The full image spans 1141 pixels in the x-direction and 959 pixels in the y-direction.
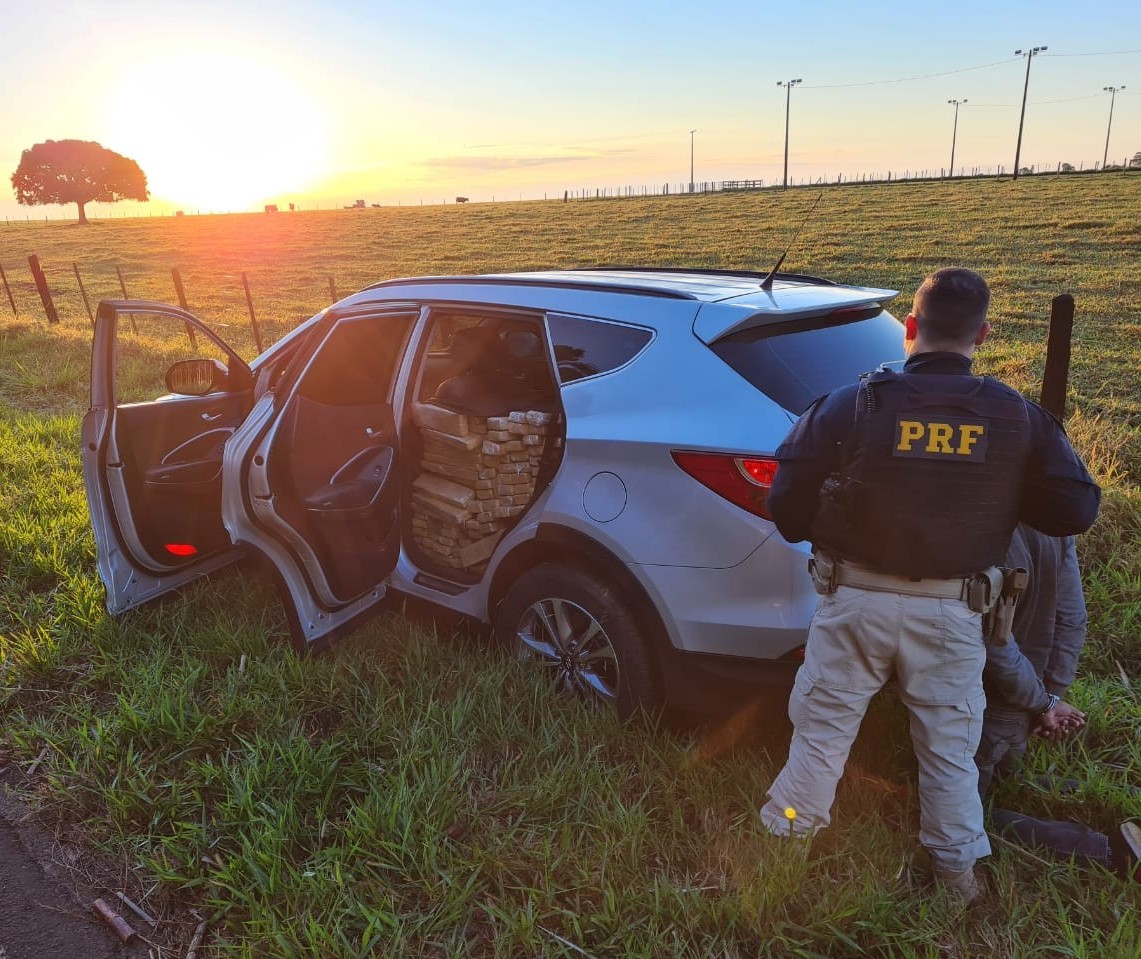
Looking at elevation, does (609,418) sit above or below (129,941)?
above

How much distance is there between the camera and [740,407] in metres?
2.56

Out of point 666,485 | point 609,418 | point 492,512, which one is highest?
point 609,418

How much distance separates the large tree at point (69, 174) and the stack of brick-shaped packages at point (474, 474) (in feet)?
308

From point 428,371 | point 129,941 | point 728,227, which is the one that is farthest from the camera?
point 728,227

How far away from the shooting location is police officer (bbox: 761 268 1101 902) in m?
2.05

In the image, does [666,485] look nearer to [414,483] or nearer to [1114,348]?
[414,483]

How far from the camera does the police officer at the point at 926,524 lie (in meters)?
2.05

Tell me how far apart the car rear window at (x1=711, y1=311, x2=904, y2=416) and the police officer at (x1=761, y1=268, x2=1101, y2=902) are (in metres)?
0.44

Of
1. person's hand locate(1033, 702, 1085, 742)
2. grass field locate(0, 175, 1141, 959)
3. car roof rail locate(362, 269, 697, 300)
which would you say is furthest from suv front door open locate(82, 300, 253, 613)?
person's hand locate(1033, 702, 1085, 742)

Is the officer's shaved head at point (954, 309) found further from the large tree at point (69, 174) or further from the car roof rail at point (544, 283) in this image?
the large tree at point (69, 174)

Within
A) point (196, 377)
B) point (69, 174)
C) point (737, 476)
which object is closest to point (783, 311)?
point (737, 476)

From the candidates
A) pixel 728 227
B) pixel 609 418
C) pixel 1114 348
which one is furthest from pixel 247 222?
pixel 609 418

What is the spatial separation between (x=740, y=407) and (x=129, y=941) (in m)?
2.50

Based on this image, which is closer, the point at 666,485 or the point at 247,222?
the point at 666,485
